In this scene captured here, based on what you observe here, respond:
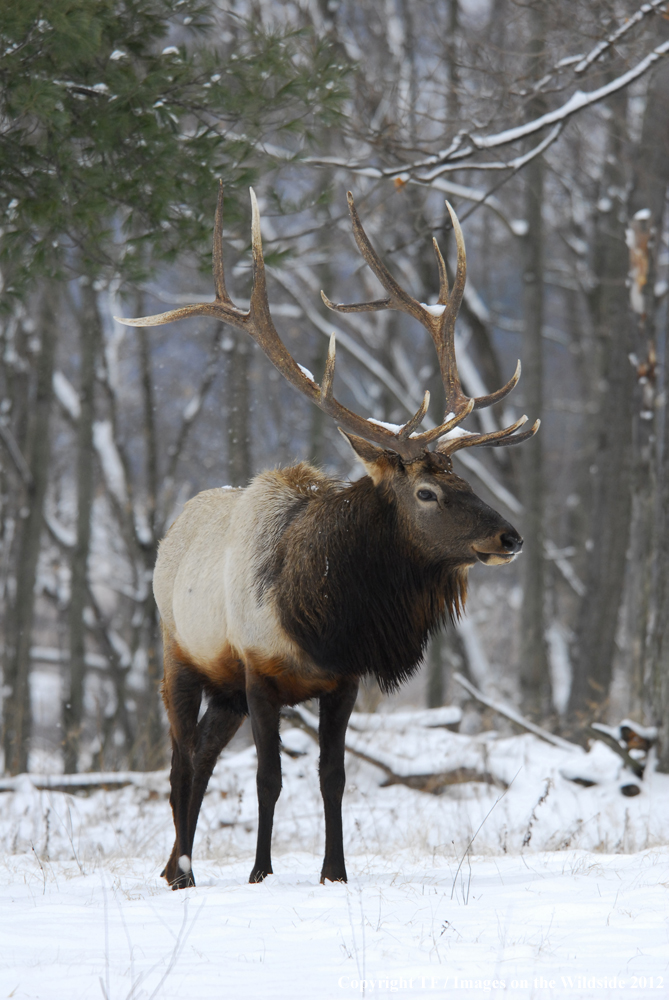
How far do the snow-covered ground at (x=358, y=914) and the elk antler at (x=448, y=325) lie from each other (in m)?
1.86

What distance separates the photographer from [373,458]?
459 cm

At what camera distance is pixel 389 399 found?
1561cm

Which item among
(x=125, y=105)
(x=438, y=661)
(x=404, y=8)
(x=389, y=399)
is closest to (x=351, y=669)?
(x=125, y=105)

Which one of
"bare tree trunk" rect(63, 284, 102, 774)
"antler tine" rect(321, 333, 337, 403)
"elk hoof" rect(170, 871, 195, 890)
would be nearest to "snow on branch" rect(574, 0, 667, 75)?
"antler tine" rect(321, 333, 337, 403)

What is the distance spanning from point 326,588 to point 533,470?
295 inches

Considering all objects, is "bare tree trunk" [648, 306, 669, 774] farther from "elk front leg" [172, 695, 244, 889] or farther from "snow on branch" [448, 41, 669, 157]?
"elk front leg" [172, 695, 244, 889]

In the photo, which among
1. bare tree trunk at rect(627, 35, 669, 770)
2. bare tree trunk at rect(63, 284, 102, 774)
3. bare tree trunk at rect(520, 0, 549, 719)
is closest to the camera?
bare tree trunk at rect(627, 35, 669, 770)

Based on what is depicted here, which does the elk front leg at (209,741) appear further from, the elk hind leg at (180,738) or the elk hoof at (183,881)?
the elk hoof at (183,881)

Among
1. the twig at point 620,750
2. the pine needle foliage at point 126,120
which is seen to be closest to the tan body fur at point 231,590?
the pine needle foliage at point 126,120

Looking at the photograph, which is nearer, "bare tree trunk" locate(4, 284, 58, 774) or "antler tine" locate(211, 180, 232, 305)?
"antler tine" locate(211, 180, 232, 305)

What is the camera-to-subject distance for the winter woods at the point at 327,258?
230 inches

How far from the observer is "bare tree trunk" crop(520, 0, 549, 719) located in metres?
11.2

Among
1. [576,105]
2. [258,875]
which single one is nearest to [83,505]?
[576,105]

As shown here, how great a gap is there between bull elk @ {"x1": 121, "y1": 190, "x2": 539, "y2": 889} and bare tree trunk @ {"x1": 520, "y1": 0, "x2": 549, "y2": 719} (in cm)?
654
